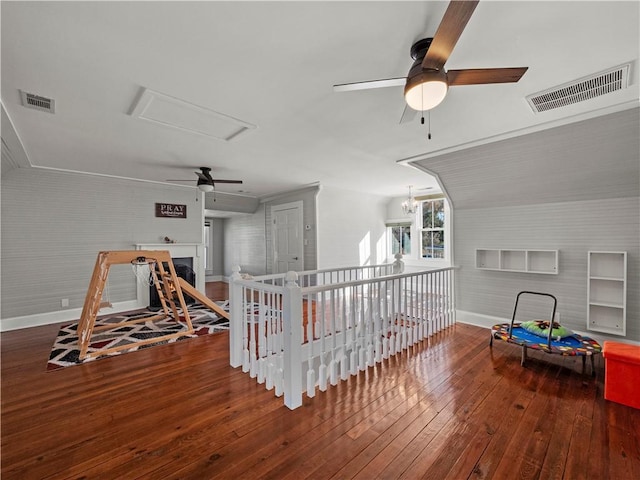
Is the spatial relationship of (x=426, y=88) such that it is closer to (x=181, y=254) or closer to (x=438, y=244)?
(x=438, y=244)

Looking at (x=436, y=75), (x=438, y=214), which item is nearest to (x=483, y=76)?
(x=436, y=75)

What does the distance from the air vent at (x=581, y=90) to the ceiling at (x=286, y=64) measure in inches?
2.9

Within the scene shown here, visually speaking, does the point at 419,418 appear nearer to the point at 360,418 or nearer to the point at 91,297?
the point at 360,418

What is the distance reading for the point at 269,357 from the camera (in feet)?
8.47

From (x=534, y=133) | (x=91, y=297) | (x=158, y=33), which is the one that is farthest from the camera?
(x=91, y=297)

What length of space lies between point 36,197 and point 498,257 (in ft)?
23.4

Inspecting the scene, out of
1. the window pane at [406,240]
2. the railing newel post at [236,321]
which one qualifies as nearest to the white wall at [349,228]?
the window pane at [406,240]

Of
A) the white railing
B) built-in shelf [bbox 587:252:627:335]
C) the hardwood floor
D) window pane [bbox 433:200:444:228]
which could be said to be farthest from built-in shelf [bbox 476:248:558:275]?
window pane [bbox 433:200:444:228]

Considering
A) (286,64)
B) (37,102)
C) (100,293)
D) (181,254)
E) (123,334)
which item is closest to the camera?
(286,64)

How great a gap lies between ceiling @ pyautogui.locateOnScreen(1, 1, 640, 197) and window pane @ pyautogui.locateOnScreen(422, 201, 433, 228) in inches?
131

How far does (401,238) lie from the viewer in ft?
23.7

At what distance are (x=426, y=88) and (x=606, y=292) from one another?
3.66 meters

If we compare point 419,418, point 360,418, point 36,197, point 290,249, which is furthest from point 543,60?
point 36,197

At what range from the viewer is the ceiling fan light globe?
1526 mm
